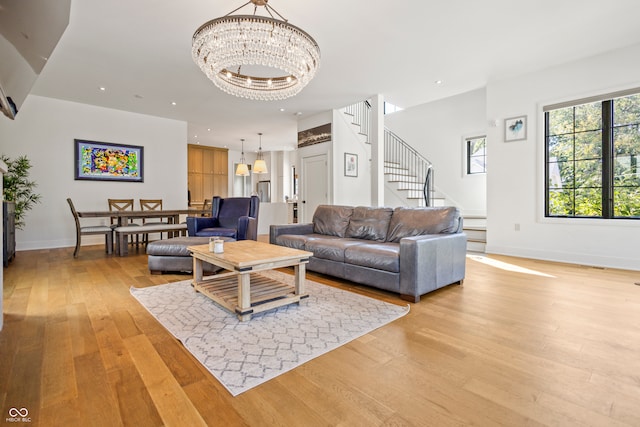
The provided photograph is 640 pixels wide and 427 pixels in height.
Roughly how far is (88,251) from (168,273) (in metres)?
2.67

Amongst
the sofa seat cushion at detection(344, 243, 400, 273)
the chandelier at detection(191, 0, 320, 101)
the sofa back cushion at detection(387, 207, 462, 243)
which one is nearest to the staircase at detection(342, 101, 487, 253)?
the sofa back cushion at detection(387, 207, 462, 243)

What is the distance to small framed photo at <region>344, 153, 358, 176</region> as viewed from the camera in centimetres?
649

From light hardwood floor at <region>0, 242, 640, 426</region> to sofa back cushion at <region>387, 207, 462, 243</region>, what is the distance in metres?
0.78

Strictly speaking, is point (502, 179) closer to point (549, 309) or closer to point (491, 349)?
point (549, 309)

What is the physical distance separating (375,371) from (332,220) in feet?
9.09

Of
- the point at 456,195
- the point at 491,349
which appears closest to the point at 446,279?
the point at 491,349

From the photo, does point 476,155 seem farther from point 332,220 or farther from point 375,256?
point 375,256

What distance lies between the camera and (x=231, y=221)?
4.96 meters

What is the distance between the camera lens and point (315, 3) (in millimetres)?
2949

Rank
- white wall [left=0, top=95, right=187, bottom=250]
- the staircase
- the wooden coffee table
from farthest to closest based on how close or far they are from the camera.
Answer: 1. the staircase
2. white wall [left=0, top=95, right=187, bottom=250]
3. the wooden coffee table

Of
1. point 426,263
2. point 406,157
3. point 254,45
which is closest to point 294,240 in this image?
point 426,263

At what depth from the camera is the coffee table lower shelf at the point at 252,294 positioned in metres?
2.35

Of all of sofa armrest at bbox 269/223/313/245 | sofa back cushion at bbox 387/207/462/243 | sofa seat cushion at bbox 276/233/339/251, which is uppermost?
sofa back cushion at bbox 387/207/462/243

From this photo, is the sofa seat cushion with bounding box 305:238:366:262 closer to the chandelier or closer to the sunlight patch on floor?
the chandelier
